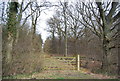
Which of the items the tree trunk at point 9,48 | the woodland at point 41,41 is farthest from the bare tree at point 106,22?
the tree trunk at point 9,48

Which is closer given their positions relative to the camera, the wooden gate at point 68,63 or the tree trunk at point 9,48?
the tree trunk at point 9,48

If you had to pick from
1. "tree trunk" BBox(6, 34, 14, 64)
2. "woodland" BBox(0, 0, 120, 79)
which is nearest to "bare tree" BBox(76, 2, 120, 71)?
"woodland" BBox(0, 0, 120, 79)

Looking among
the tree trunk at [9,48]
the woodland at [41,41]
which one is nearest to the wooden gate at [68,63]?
the woodland at [41,41]

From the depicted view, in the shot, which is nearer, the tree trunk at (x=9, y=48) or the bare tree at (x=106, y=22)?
the tree trunk at (x=9, y=48)

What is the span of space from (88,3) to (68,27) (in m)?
14.4

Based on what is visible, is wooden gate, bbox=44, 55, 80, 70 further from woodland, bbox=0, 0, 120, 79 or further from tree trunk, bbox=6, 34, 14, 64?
tree trunk, bbox=6, 34, 14, 64

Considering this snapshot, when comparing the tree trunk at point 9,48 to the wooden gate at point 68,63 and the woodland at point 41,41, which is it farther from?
the wooden gate at point 68,63

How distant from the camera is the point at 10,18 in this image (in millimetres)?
9117

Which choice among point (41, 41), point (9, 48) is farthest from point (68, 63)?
point (9, 48)

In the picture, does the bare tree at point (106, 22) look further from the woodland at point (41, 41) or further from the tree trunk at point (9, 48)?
the tree trunk at point (9, 48)

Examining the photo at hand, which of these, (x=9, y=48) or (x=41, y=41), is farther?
(x=41, y=41)

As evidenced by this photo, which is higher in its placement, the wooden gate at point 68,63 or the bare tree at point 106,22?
the bare tree at point 106,22

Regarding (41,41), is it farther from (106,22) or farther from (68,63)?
(106,22)

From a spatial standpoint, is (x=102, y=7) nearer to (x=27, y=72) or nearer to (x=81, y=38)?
(x=27, y=72)
